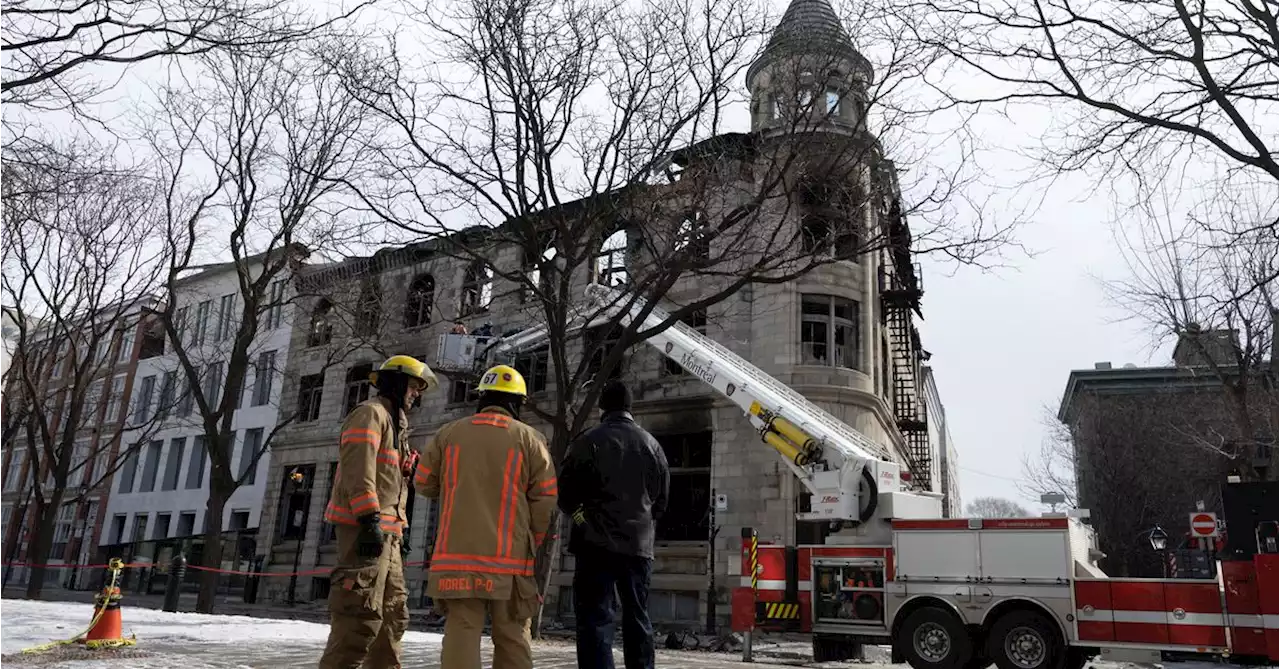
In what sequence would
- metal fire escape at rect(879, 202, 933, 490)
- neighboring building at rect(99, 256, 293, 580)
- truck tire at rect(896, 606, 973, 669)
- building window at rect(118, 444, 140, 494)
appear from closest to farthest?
truck tire at rect(896, 606, 973, 669), metal fire escape at rect(879, 202, 933, 490), neighboring building at rect(99, 256, 293, 580), building window at rect(118, 444, 140, 494)

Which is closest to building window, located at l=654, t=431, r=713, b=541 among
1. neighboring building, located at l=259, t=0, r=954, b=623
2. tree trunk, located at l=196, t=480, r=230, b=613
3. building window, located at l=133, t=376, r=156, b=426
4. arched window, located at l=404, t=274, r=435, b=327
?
neighboring building, located at l=259, t=0, r=954, b=623

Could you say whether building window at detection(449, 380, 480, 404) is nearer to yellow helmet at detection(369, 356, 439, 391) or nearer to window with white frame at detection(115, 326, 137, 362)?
yellow helmet at detection(369, 356, 439, 391)

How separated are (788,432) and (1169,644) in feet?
21.5

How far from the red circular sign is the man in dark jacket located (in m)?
17.7

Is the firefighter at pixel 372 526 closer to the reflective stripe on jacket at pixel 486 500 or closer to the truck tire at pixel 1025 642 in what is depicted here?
the reflective stripe on jacket at pixel 486 500

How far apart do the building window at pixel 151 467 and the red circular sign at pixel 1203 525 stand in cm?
3829

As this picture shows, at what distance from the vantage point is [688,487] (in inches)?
879

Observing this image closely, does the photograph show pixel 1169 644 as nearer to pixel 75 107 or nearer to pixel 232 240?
pixel 75 107

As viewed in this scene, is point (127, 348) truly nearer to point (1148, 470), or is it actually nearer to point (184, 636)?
point (184, 636)

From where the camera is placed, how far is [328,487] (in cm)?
2980

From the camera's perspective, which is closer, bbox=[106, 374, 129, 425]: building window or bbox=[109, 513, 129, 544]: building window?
bbox=[109, 513, 129, 544]: building window

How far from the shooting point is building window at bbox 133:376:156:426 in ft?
127

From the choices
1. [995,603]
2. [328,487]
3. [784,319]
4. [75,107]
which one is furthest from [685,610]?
[75,107]

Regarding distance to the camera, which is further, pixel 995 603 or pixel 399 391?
pixel 995 603
